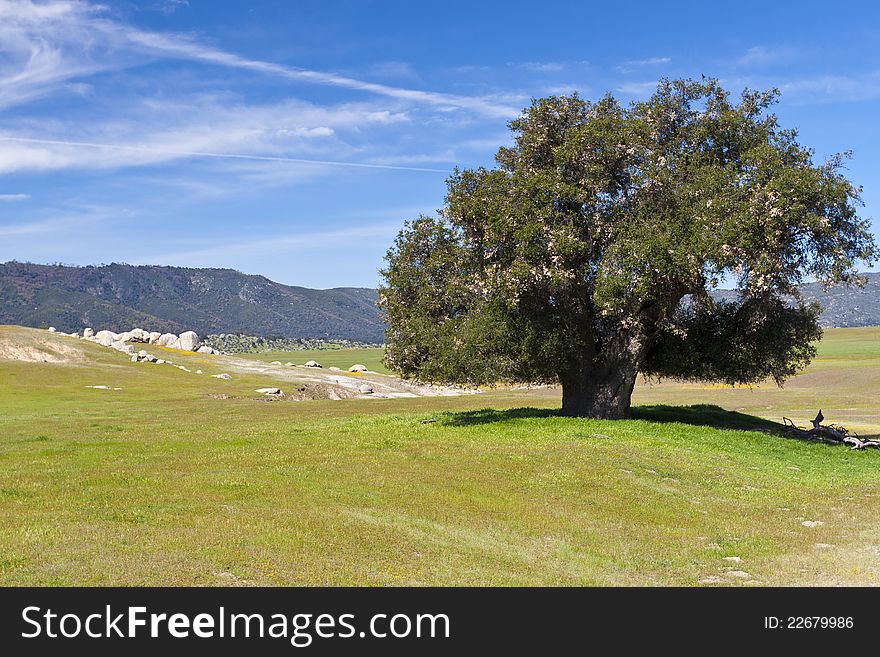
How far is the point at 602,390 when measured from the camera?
129 feet

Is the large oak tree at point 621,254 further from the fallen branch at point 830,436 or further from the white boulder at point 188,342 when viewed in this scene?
A: the white boulder at point 188,342

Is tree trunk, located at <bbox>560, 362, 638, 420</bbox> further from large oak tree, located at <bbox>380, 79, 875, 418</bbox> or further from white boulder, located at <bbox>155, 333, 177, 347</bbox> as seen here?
white boulder, located at <bbox>155, 333, 177, 347</bbox>

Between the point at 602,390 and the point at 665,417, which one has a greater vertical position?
the point at 602,390

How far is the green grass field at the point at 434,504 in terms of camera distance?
1357cm

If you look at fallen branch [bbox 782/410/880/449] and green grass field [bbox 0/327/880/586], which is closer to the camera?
green grass field [bbox 0/327/880/586]

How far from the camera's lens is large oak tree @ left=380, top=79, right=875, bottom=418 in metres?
33.0

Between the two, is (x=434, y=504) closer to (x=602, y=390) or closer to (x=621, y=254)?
(x=621, y=254)

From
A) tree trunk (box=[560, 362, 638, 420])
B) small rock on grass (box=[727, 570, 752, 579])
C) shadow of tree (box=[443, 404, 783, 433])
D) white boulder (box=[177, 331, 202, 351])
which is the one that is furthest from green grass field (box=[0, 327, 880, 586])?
white boulder (box=[177, 331, 202, 351])

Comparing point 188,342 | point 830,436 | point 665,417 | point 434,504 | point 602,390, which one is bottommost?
point 830,436

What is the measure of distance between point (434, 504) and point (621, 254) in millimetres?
17813

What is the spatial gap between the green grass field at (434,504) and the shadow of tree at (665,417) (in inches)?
23.8

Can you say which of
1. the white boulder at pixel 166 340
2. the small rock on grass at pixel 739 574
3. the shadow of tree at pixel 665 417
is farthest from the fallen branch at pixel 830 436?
the white boulder at pixel 166 340

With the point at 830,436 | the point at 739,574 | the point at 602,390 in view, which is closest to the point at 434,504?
the point at 739,574

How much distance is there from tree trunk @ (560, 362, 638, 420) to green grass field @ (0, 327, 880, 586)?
1.94m
